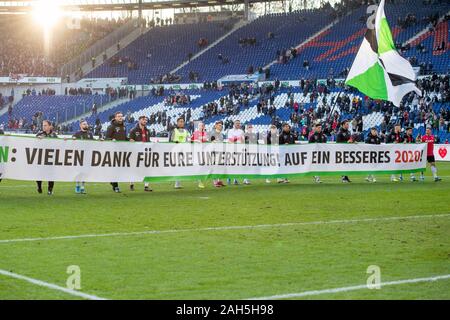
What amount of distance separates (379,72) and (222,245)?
1337 cm

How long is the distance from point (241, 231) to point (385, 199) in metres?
6.92

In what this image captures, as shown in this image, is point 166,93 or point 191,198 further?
point 166,93

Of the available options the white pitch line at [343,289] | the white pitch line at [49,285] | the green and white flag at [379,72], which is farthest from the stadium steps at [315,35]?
the white pitch line at [49,285]

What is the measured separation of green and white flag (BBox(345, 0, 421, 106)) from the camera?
22.4m

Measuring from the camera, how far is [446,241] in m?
11.1

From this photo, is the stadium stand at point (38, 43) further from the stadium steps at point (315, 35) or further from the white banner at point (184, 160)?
the white banner at point (184, 160)

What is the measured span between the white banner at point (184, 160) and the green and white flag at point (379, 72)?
233 centimetres

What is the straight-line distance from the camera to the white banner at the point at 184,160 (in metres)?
17.7

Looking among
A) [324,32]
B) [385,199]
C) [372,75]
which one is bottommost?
[385,199]

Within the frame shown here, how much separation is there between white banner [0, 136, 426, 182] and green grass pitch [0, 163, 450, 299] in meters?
0.69

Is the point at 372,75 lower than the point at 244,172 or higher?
higher
